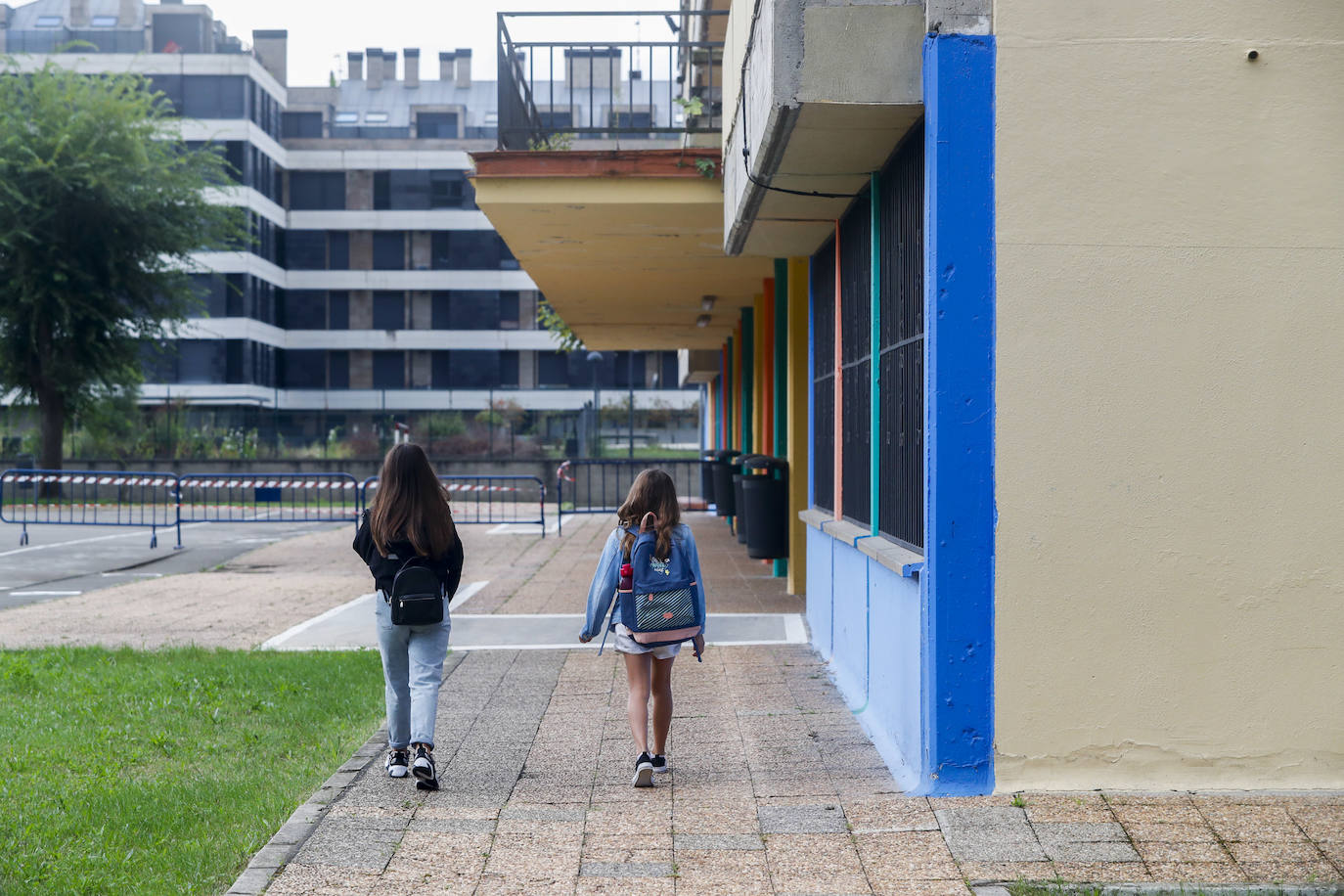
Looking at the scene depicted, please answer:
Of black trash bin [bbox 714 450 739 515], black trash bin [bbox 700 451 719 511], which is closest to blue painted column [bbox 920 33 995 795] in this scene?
black trash bin [bbox 714 450 739 515]

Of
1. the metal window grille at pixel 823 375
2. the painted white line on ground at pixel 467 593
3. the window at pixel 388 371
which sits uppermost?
the window at pixel 388 371

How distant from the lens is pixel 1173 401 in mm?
5461

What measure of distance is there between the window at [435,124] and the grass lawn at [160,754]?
5609 cm

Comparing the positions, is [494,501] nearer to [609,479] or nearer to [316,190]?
[609,479]

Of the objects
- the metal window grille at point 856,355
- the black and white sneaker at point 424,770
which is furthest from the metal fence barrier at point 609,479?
the black and white sneaker at point 424,770

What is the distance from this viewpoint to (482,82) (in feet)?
228

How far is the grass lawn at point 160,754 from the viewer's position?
480cm

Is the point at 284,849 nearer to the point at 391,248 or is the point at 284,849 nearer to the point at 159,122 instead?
the point at 159,122

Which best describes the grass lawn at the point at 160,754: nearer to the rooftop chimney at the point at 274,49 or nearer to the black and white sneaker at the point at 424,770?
the black and white sneaker at the point at 424,770

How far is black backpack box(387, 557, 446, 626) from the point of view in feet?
19.1

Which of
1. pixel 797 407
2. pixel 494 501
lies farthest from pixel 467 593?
pixel 494 501

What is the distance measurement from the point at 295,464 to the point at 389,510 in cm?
3506

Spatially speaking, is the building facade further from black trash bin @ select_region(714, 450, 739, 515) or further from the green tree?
black trash bin @ select_region(714, 450, 739, 515)

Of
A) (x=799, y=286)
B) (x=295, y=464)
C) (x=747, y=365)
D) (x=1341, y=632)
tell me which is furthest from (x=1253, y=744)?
(x=295, y=464)
